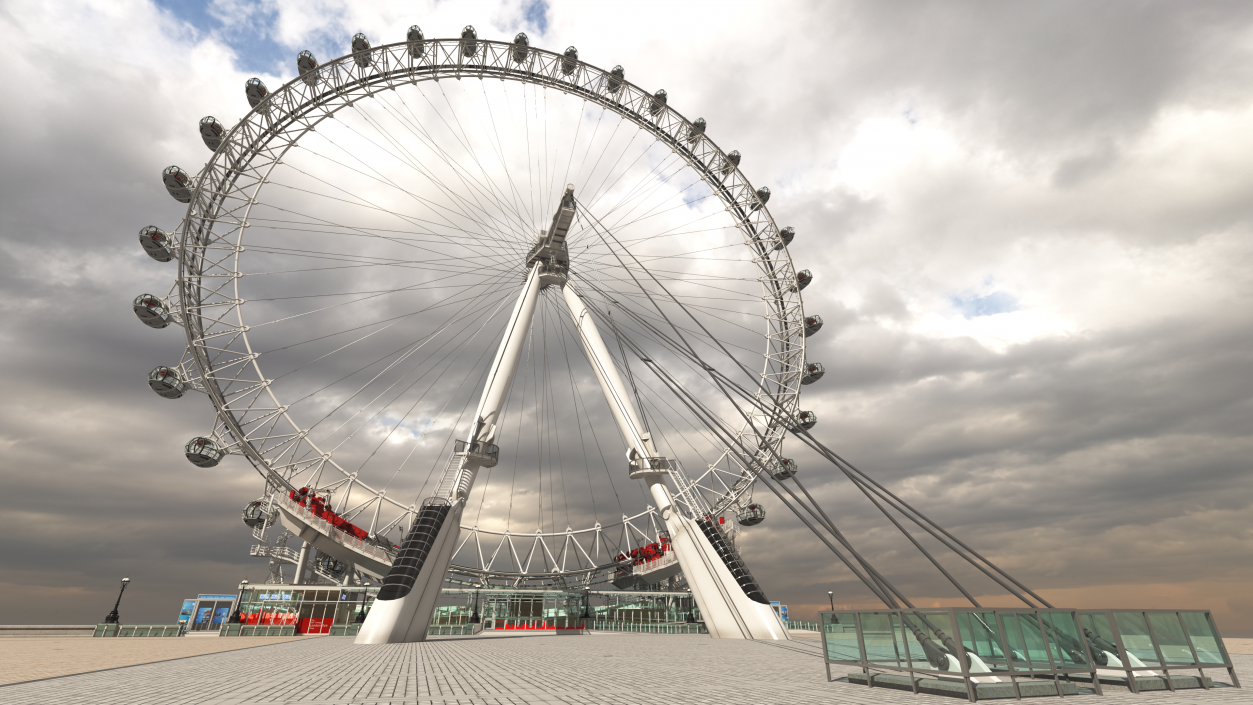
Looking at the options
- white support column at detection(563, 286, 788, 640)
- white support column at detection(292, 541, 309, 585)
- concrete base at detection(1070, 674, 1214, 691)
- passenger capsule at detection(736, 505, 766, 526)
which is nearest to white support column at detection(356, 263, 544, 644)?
white support column at detection(563, 286, 788, 640)

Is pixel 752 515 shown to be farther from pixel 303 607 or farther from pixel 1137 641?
pixel 1137 641

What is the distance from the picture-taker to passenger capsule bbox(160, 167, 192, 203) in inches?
1280

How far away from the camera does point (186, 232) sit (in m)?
32.6

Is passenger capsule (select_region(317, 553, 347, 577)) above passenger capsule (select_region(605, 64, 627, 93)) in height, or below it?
below

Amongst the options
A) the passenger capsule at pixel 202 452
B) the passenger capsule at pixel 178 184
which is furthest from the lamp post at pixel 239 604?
the passenger capsule at pixel 178 184

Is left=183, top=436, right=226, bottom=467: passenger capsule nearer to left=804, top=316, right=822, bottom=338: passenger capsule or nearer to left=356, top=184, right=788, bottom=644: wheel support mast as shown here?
left=356, top=184, right=788, bottom=644: wheel support mast

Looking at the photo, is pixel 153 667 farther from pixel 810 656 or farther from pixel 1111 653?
pixel 1111 653

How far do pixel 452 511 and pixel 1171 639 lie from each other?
955 inches

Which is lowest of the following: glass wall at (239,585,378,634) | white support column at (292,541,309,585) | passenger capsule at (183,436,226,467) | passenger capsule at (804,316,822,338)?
glass wall at (239,585,378,634)

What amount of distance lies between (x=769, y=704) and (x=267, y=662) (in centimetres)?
1347

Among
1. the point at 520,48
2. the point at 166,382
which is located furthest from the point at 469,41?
the point at 166,382

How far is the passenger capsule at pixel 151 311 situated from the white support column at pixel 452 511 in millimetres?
19846

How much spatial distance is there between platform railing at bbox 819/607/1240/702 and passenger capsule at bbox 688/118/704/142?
127 ft

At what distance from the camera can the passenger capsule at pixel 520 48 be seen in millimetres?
37906
